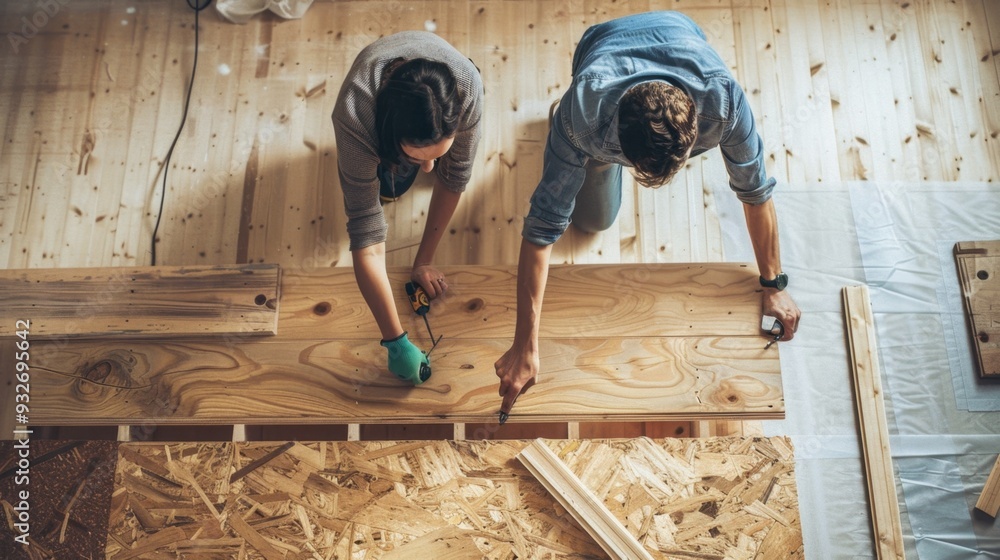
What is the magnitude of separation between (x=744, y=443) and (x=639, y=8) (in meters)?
1.74

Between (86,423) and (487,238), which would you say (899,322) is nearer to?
(487,238)

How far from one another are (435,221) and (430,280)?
190 millimetres

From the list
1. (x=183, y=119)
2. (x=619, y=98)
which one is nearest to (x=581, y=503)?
(x=619, y=98)

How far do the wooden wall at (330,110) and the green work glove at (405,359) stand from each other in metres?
0.57

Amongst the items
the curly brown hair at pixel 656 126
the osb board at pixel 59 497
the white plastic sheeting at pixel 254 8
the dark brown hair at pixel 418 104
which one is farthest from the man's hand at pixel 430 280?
the white plastic sheeting at pixel 254 8

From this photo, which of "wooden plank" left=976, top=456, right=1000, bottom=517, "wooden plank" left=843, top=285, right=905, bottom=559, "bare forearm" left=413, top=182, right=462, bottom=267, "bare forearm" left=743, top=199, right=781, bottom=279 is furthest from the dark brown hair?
"wooden plank" left=976, top=456, right=1000, bottom=517

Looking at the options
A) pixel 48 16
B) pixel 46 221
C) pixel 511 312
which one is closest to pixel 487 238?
pixel 511 312

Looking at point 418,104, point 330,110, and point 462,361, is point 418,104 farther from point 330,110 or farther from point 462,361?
point 330,110

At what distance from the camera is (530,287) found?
5.27ft

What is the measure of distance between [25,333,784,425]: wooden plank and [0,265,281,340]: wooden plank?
0.20 feet

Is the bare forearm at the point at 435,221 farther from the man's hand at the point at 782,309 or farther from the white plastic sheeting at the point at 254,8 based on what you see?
the white plastic sheeting at the point at 254,8

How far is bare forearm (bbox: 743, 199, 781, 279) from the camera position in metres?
1.74

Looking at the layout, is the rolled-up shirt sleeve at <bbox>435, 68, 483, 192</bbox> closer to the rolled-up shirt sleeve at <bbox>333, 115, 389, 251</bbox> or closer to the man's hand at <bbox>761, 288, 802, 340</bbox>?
the rolled-up shirt sleeve at <bbox>333, 115, 389, 251</bbox>

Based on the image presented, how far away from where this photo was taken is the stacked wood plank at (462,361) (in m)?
1.81
